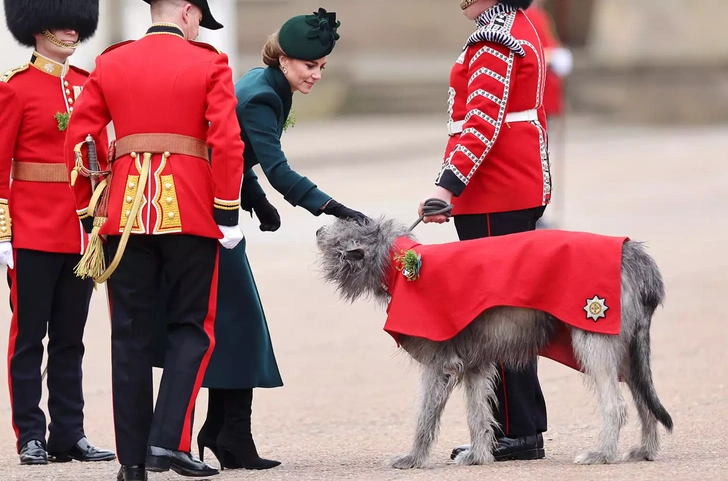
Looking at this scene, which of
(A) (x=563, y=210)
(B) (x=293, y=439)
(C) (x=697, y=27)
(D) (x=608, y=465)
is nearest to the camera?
(D) (x=608, y=465)

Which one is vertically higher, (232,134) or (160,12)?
(160,12)

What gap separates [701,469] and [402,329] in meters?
1.20

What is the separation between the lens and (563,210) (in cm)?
1462

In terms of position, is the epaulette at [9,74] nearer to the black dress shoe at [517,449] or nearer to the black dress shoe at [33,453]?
the black dress shoe at [33,453]

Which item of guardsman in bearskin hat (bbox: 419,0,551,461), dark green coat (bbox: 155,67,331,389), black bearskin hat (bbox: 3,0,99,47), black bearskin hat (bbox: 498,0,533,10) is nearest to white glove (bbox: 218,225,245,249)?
dark green coat (bbox: 155,67,331,389)

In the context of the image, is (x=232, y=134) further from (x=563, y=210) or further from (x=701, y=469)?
(x=563, y=210)

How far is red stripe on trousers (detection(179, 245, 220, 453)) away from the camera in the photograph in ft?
16.5

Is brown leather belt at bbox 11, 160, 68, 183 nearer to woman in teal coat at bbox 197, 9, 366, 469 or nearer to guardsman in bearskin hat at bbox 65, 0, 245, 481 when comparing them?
guardsman in bearskin hat at bbox 65, 0, 245, 481

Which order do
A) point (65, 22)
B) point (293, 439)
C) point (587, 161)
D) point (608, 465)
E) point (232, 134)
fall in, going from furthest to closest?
point (587, 161), point (293, 439), point (65, 22), point (608, 465), point (232, 134)

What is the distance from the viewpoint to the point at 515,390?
559 centimetres

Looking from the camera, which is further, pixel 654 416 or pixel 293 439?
pixel 293 439

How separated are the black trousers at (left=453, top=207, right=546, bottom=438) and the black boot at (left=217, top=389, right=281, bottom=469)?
1.00 meters

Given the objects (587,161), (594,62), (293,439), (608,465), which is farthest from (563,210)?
(594,62)

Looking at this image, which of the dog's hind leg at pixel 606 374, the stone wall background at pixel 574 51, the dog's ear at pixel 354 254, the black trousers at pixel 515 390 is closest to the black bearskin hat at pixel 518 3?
the black trousers at pixel 515 390
